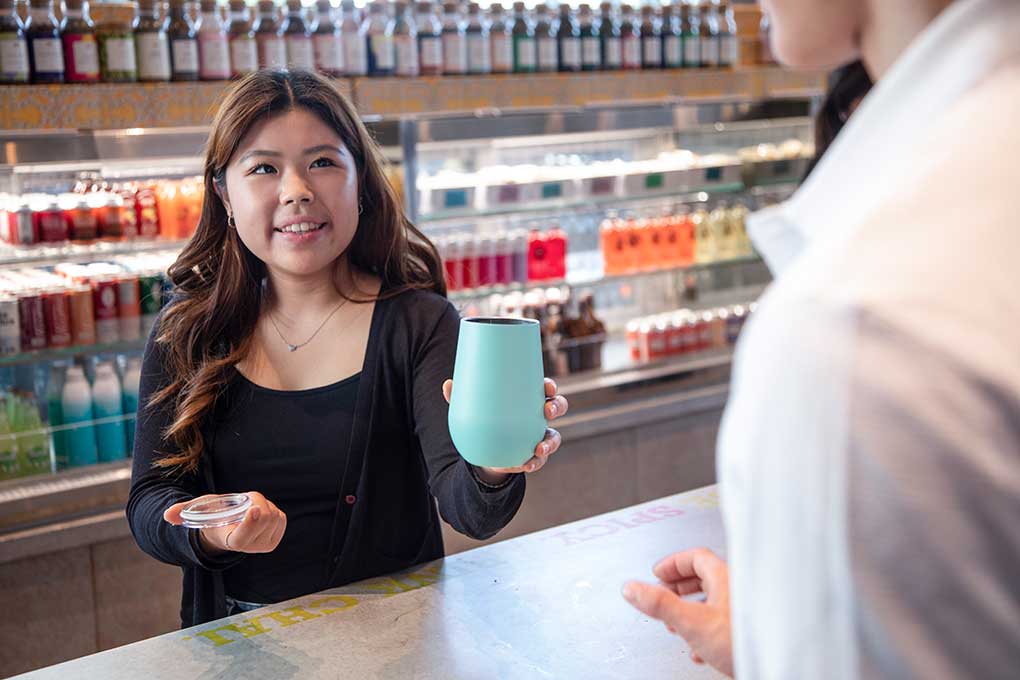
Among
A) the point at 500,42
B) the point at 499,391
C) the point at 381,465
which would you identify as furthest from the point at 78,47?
the point at 499,391

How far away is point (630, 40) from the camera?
14.7ft

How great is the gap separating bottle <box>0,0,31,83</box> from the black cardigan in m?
1.55

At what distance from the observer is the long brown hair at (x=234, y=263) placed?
2051mm

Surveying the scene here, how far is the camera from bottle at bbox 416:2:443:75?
3963 mm

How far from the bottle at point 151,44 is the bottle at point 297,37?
1.38 feet

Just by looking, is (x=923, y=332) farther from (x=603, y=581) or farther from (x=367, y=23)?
(x=367, y=23)

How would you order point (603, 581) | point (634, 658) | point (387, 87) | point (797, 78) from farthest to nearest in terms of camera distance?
point (797, 78) → point (387, 87) → point (603, 581) → point (634, 658)

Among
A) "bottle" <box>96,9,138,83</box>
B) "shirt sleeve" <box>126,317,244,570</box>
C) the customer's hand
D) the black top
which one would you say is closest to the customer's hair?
the customer's hand

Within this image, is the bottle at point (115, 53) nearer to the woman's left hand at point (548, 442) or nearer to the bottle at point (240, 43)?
the bottle at point (240, 43)

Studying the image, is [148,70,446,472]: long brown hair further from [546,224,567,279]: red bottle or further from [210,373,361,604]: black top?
[546,224,567,279]: red bottle

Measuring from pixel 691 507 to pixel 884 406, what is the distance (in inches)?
61.6

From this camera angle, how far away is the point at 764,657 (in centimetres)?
65

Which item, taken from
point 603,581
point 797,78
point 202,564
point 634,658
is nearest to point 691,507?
point 603,581

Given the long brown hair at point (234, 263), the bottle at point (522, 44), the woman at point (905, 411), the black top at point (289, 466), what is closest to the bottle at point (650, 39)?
the bottle at point (522, 44)
